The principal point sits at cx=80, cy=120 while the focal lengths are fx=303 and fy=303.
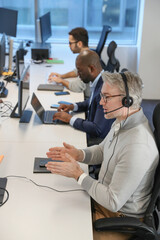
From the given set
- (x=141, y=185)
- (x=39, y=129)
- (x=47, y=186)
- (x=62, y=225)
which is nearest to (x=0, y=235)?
(x=62, y=225)

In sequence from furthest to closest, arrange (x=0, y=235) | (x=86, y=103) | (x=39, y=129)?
(x=86, y=103)
(x=39, y=129)
(x=0, y=235)

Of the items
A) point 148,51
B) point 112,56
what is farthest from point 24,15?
point 148,51

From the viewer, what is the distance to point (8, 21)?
4.39 m

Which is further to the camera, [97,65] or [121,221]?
[97,65]

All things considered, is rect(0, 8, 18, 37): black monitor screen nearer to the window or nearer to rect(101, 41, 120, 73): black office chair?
the window

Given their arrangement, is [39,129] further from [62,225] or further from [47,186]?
[62,225]

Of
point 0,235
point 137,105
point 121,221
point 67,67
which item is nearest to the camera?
point 0,235

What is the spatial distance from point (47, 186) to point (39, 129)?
2.53 ft

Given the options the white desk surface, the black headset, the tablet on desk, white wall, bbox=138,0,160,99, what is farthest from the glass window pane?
the black headset

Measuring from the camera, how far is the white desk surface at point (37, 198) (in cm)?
132

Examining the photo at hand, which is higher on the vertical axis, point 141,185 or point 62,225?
point 141,185

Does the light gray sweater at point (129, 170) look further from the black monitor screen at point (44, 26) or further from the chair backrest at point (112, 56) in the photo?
the black monitor screen at point (44, 26)

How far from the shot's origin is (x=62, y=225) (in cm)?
136

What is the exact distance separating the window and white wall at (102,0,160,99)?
358 millimetres
